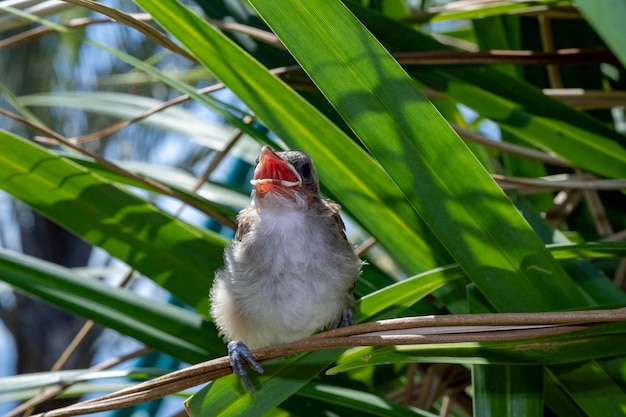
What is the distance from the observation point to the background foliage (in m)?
0.83

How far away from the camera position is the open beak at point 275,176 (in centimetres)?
113

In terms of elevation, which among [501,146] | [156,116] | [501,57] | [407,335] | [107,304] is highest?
[156,116]

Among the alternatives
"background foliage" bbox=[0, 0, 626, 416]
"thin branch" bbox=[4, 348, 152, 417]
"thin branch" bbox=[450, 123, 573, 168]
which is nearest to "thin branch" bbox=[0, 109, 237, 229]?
"background foliage" bbox=[0, 0, 626, 416]

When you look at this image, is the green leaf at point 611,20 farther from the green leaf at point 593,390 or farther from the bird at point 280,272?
the bird at point 280,272

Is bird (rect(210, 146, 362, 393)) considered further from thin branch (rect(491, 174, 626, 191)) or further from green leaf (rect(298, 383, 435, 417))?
thin branch (rect(491, 174, 626, 191))

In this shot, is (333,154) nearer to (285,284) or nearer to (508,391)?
(285,284)

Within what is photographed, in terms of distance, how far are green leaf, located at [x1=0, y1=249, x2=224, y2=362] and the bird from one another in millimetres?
61

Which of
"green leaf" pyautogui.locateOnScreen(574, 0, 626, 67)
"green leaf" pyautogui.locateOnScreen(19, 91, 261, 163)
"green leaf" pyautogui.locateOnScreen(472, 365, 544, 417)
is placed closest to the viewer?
"green leaf" pyautogui.locateOnScreen(574, 0, 626, 67)

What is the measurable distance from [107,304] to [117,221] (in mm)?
110

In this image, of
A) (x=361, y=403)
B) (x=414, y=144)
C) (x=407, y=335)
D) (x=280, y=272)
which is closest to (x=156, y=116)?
(x=280, y=272)

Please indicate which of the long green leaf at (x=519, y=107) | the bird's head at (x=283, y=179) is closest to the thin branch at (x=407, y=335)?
the bird's head at (x=283, y=179)

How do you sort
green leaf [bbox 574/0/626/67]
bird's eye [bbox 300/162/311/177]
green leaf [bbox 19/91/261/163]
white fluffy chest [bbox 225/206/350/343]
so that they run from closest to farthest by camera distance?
green leaf [bbox 574/0/626/67]
white fluffy chest [bbox 225/206/350/343]
bird's eye [bbox 300/162/311/177]
green leaf [bbox 19/91/261/163]

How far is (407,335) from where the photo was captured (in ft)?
2.23

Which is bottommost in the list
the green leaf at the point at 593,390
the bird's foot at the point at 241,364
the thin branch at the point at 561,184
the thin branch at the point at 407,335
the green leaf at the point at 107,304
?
the thin branch at the point at 407,335
